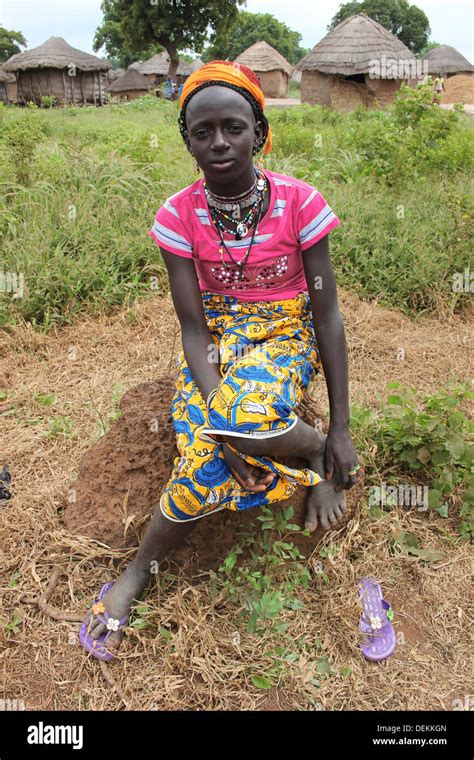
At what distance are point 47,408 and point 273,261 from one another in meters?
1.65

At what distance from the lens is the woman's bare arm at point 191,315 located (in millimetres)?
1835

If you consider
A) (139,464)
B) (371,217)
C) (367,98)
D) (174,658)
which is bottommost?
(174,658)

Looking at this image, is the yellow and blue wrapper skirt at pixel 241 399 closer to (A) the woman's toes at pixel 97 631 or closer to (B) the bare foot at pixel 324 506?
(B) the bare foot at pixel 324 506

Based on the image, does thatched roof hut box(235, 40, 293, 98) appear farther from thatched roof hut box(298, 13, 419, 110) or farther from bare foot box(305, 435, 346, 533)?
bare foot box(305, 435, 346, 533)

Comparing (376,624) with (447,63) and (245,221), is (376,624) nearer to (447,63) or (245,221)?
(245,221)

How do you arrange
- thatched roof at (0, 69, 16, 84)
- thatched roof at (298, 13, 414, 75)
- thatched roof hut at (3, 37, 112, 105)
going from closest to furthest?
thatched roof at (298, 13, 414, 75), thatched roof hut at (3, 37, 112, 105), thatched roof at (0, 69, 16, 84)

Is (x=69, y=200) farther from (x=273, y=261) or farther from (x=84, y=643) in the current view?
(x=84, y=643)

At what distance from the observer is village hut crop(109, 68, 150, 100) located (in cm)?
2778

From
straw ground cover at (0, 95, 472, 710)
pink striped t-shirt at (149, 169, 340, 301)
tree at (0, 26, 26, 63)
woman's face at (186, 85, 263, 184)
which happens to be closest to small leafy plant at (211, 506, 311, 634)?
straw ground cover at (0, 95, 472, 710)

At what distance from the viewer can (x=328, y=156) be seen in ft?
20.2

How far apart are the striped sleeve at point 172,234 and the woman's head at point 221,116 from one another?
0.63 ft

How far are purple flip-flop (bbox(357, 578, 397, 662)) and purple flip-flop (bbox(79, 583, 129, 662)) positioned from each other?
0.76 meters

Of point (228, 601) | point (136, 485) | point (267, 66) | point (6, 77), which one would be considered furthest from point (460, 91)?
point (228, 601)

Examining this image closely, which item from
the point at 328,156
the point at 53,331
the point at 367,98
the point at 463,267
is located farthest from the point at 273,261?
the point at 367,98
